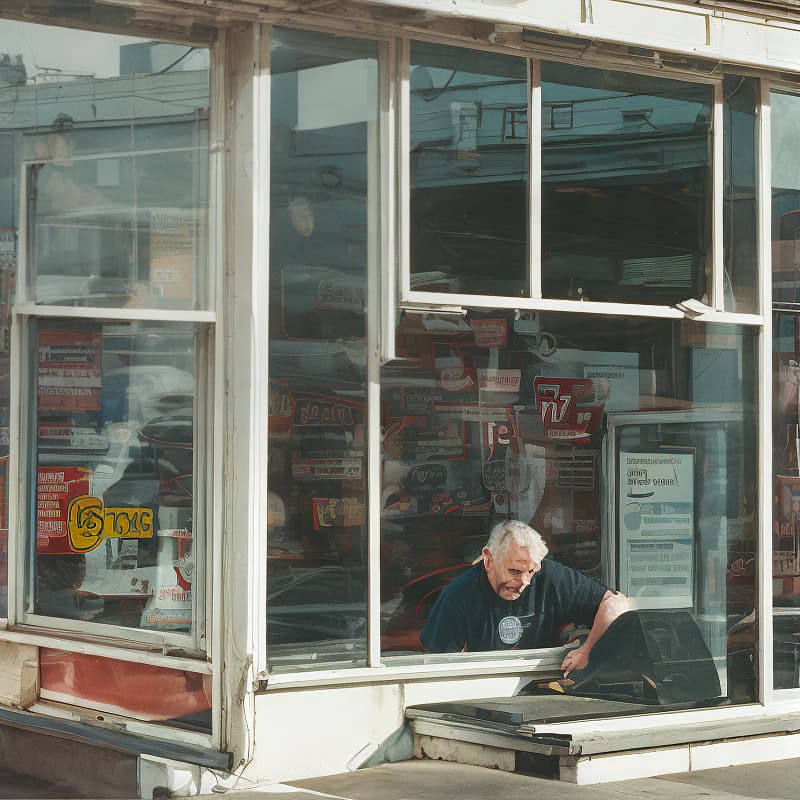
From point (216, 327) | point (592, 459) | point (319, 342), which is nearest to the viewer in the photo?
point (216, 327)

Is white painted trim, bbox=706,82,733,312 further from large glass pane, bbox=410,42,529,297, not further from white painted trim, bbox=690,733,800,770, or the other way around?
white painted trim, bbox=690,733,800,770

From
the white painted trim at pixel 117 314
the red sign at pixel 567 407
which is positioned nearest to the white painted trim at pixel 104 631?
the white painted trim at pixel 117 314

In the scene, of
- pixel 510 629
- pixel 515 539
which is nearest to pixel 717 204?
pixel 515 539

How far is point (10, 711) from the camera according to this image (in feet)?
22.1

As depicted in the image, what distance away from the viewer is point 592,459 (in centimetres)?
755

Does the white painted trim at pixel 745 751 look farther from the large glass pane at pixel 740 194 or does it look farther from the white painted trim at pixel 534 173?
the white painted trim at pixel 534 173

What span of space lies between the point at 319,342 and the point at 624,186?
208cm

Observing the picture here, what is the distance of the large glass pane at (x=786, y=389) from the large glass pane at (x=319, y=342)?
258cm

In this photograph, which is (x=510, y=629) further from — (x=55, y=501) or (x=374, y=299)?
(x=55, y=501)

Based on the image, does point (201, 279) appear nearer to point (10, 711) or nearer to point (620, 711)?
point (10, 711)

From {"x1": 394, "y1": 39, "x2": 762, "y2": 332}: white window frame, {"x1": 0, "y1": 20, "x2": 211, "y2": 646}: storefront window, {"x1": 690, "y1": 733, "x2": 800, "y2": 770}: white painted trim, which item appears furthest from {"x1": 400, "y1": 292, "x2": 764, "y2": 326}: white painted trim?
{"x1": 690, "y1": 733, "x2": 800, "y2": 770}: white painted trim

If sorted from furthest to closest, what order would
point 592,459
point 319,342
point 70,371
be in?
point 592,459
point 70,371
point 319,342

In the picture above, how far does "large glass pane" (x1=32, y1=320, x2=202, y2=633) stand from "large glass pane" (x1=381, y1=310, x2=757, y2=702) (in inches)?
48.3

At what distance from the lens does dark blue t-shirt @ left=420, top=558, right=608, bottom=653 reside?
6902 millimetres
